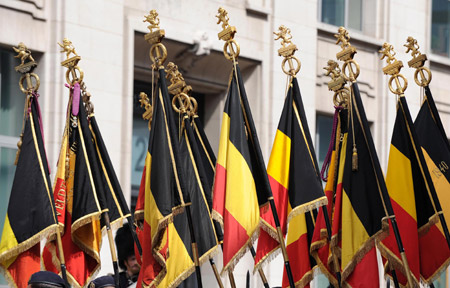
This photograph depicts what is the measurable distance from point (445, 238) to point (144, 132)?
533 centimetres

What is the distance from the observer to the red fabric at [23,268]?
9.89 meters

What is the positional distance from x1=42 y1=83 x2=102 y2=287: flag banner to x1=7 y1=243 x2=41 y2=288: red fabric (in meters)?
0.18

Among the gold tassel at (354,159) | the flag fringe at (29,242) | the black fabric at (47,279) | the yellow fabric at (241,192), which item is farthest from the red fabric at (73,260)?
the gold tassel at (354,159)

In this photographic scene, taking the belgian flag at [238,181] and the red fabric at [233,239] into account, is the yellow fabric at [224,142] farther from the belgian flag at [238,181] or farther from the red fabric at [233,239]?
the red fabric at [233,239]

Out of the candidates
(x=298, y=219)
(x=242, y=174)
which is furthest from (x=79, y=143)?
(x=298, y=219)

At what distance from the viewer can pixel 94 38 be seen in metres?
13.5

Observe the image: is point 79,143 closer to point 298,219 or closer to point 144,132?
point 298,219

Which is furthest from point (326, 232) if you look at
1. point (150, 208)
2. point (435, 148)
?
point (150, 208)

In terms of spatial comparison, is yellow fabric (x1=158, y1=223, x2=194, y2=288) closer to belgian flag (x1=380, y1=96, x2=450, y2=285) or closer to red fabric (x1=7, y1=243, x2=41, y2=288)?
red fabric (x1=7, y1=243, x2=41, y2=288)

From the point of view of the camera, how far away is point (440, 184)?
459 inches

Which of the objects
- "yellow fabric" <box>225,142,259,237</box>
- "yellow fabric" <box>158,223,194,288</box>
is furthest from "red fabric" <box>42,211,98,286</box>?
"yellow fabric" <box>225,142,259,237</box>

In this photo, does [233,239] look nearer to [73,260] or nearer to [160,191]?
[160,191]

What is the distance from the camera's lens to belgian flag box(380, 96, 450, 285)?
36.0ft

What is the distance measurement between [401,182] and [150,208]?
2518 mm
